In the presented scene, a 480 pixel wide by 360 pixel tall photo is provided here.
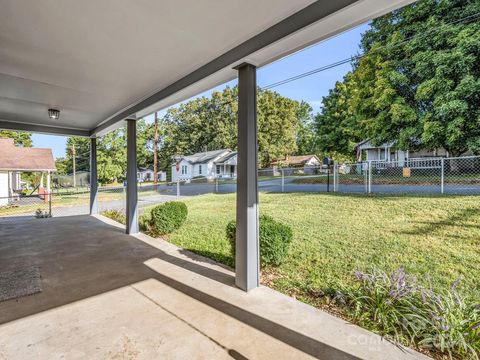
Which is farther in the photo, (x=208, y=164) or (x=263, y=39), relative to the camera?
(x=208, y=164)

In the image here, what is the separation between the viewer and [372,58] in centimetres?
824

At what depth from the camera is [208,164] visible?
20.2 meters

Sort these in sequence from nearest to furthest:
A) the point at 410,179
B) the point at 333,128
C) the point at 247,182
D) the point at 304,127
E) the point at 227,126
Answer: the point at 247,182 → the point at 410,179 → the point at 333,128 → the point at 304,127 → the point at 227,126

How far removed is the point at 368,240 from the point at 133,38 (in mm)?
4367

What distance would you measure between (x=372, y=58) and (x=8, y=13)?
30.3ft

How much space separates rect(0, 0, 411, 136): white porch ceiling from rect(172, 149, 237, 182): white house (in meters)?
14.3

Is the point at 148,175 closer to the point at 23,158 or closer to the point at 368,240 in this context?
the point at 23,158

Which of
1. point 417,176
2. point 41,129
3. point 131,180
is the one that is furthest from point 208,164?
point 417,176

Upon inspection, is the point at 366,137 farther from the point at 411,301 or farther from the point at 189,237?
the point at 411,301

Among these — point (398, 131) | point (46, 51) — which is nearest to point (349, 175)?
point (398, 131)

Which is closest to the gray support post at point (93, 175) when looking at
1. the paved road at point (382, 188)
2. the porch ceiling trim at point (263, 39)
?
the porch ceiling trim at point (263, 39)

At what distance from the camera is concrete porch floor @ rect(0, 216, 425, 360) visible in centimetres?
178

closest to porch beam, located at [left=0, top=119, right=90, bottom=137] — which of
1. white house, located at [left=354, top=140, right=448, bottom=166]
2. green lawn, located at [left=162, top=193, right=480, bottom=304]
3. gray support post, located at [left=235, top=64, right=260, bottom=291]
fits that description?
green lawn, located at [left=162, top=193, right=480, bottom=304]

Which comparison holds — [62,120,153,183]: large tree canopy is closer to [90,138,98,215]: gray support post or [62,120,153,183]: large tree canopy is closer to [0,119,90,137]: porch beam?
[90,138,98,215]: gray support post
